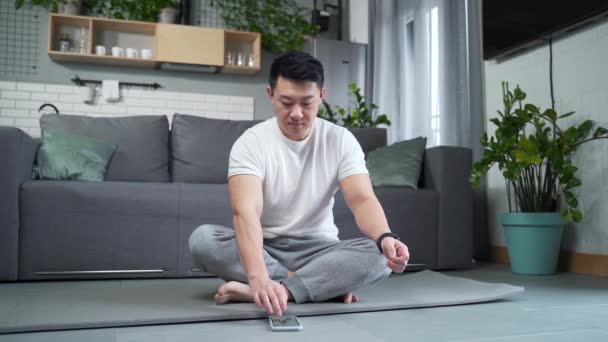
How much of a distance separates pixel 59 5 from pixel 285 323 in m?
4.38

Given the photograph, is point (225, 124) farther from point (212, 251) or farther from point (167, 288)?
point (212, 251)

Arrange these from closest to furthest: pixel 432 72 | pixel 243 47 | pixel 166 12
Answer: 1. pixel 432 72
2. pixel 166 12
3. pixel 243 47

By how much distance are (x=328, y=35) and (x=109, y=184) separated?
382cm

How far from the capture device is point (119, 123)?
3125 millimetres

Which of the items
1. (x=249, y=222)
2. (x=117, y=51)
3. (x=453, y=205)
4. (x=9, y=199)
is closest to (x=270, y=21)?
(x=117, y=51)

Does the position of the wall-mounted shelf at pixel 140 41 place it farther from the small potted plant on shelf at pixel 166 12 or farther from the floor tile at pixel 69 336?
the floor tile at pixel 69 336

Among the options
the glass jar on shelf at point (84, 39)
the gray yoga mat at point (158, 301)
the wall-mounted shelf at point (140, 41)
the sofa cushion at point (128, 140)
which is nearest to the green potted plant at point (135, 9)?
the wall-mounted shelf at point (140, 41)

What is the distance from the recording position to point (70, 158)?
2.71 meters

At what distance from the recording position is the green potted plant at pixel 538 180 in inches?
97.3

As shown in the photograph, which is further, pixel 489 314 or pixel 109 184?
pixel 109 184

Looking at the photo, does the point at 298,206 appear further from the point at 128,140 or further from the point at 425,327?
the point at 128,140

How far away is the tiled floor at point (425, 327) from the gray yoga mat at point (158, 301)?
0.11 feet

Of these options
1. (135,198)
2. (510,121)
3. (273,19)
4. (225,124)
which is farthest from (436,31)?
(135,198)

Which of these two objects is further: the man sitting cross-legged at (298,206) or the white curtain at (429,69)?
the white curtain at (429,69)
